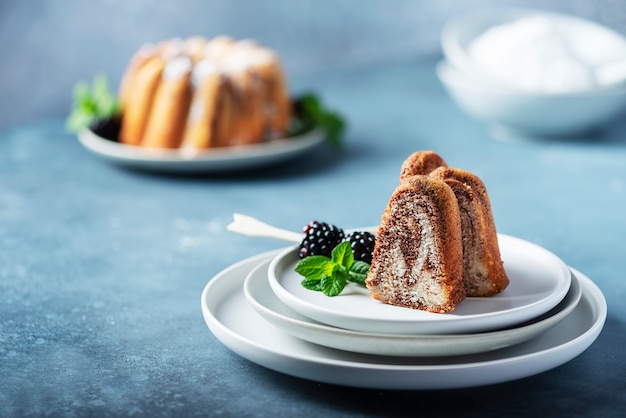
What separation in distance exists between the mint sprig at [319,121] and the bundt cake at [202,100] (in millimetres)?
102

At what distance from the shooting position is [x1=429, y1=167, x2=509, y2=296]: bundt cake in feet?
3.63

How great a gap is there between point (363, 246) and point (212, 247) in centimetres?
53

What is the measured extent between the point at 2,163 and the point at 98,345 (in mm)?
1214

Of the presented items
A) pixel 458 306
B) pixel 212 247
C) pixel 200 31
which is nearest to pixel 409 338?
pixel 458 306

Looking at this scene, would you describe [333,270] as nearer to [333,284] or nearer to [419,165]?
[333,284]

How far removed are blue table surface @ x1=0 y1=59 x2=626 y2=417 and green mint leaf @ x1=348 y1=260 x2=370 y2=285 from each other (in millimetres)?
158

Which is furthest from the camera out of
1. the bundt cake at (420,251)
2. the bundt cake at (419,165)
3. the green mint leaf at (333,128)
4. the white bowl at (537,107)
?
the green mint leaf at (333,128)

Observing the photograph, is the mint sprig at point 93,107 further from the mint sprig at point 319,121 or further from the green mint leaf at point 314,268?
the green mint leaf at point 314,268

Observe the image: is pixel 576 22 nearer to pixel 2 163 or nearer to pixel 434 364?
pixel 2 163

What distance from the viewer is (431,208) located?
1.05m

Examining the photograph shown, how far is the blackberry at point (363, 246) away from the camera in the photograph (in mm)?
1194

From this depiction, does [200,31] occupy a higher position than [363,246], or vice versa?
[363,246]

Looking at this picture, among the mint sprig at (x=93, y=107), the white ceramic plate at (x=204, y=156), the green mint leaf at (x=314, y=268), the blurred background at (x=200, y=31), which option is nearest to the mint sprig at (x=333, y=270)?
the green mint leaf at (x=314, y=268)

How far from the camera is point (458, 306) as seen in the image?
1.08m
